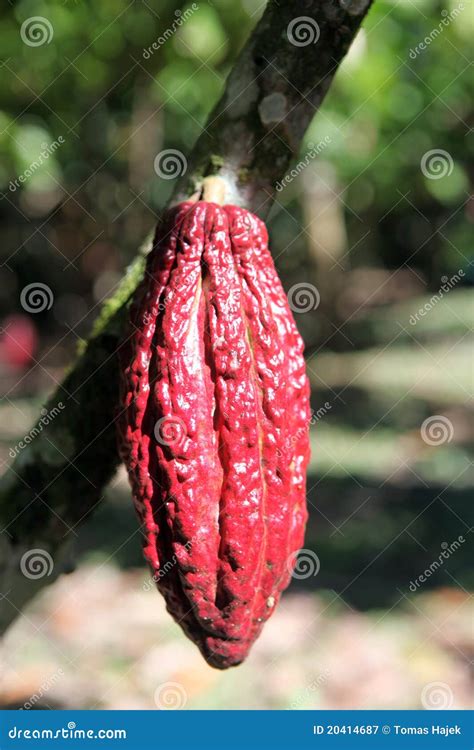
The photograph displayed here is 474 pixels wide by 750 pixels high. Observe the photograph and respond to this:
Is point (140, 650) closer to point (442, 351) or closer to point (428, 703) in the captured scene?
point (428, 703)

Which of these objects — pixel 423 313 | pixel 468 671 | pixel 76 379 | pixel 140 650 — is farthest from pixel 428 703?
pixel 423 313

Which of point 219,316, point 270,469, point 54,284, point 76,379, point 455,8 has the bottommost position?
point 54,284
